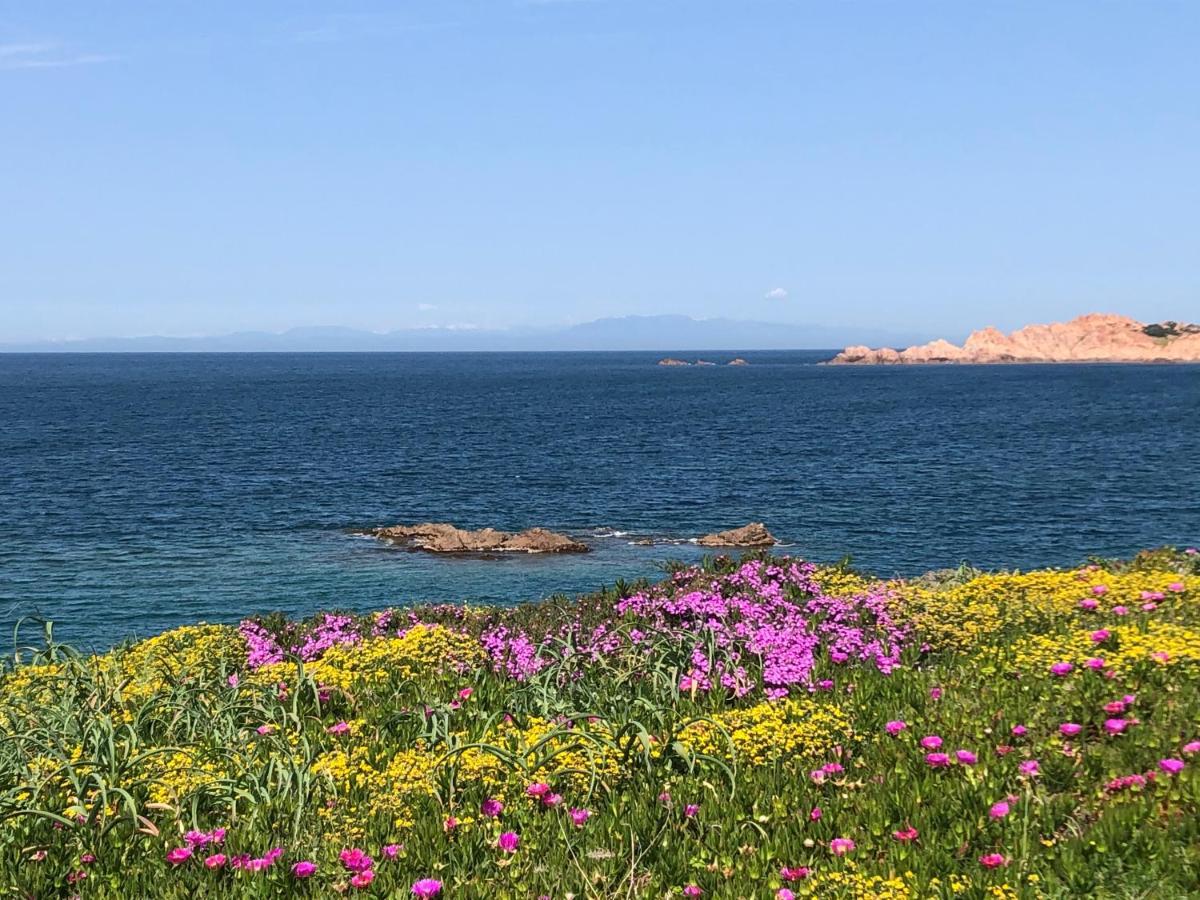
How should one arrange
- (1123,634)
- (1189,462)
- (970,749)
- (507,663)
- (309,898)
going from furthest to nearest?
1. (1189,462)
2. (507,663)
3. (1123,634)
4. (970,749)
5. (309,898)

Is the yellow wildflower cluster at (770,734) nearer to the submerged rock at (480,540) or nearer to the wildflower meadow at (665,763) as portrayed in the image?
the wildflower meadow at (665,763)

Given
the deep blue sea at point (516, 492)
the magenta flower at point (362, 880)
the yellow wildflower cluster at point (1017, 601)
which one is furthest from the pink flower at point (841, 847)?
the deep blue sea at point (516, 492)

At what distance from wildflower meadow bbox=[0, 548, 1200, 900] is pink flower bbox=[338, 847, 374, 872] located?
2cm

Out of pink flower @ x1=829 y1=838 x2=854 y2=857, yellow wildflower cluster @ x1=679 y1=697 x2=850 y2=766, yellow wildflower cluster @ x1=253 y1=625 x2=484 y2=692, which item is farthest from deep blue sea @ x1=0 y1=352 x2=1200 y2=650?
pink flower @ x1=829 y1=838 x2=854 y2=857

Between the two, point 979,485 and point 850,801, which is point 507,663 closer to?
point 850,801

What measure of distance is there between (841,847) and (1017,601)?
20.8 feet

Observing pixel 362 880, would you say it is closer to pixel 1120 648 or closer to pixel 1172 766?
pixel 1172 766

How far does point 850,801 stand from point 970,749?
1.17 m

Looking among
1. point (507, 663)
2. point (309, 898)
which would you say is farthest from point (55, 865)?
point (507, 663)

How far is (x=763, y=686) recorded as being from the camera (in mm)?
9688

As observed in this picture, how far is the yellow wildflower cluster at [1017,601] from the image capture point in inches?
405

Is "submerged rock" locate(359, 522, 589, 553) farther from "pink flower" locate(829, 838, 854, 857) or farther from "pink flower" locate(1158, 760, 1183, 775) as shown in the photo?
"pink flower" locate(829, 838, 854, 857)

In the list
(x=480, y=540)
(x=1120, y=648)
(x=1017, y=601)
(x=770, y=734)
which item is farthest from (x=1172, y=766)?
(x=480, y=540)

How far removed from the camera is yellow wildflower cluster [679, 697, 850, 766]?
24.5ft
